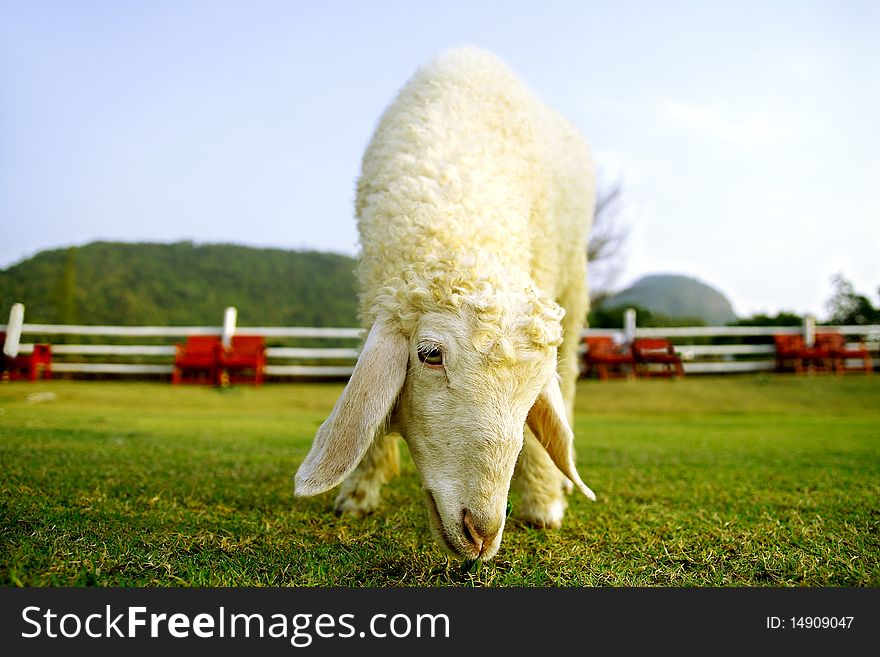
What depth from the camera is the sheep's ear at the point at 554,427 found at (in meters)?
2.45

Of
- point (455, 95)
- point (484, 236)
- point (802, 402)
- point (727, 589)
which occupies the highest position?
point (455, 95)

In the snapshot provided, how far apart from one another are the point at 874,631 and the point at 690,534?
3.25 ft

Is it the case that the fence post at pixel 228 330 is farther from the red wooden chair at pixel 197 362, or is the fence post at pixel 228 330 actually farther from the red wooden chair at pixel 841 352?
the red wooden chair at pixel 841 352

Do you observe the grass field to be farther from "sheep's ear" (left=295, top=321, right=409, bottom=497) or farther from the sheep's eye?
the sheep's eye

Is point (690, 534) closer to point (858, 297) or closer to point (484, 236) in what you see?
point (484, 236)

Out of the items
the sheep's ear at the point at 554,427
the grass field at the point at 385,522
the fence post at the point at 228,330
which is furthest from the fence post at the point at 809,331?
the sheep's ear at the point at 554,427

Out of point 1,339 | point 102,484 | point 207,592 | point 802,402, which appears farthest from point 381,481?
point 1,339

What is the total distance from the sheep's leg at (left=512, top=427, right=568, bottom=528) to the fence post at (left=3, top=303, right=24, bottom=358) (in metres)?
15.5

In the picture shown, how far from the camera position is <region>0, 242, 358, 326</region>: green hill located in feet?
71.6

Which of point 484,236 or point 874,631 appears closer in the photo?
point 874,631

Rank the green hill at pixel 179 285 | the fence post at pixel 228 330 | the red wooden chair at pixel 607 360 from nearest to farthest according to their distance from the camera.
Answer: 1. the fence post at pixel 228 330
2. the red wooden chair at pixel 607 360
3. the green hill at pixel 179 285

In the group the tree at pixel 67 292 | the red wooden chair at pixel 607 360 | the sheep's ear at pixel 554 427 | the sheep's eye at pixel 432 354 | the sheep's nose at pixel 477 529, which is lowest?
the red wooden chair at pixel 607 360

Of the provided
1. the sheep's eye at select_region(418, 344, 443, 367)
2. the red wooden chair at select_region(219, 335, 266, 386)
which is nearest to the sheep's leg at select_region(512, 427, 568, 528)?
the sheep's eye at select_region(418, 344, 443, 367)

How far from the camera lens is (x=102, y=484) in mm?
3193
